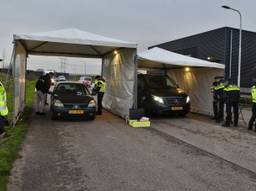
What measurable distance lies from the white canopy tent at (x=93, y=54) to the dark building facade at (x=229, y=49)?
15729mm

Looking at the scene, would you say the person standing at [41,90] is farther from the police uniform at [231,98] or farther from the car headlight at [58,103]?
the police uniform at [231,98]

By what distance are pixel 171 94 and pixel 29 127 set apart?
5980 mm

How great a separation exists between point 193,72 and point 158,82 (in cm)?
259

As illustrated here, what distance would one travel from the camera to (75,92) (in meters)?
11.9

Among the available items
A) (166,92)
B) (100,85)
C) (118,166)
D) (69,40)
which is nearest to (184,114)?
(166,92)

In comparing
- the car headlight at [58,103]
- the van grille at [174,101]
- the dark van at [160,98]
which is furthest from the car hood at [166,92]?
the car headlight at [58,103]

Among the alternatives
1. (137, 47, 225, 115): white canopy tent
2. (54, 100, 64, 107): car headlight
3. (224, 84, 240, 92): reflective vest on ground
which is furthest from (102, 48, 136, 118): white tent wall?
(224, 84, 240, 92): reflective vest on ground

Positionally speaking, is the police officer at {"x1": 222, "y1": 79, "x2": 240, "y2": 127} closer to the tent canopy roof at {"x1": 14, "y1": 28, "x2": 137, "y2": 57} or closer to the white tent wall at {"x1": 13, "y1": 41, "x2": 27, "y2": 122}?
the tent canopy roof at {"x1": 14, "y1": 28, "x2": 137, "y2": 57}

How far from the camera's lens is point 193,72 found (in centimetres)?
1495

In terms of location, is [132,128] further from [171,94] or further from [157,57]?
[157,57]

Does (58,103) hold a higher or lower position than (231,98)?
lower

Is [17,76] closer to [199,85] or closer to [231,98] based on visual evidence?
[231,98]

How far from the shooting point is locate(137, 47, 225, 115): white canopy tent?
39.9ft

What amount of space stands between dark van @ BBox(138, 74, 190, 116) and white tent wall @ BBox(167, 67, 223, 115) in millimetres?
1714
